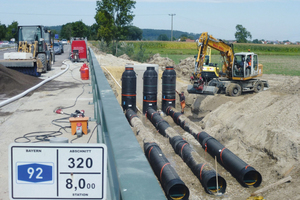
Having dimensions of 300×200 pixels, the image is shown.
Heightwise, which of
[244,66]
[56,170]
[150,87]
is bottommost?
[150,87]

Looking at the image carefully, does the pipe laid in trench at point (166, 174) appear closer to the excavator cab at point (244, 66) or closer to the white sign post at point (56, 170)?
the white sign post at point (56, 170)

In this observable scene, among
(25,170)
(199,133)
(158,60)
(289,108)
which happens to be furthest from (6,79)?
(158,60)

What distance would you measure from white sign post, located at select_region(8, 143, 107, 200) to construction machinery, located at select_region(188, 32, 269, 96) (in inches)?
752

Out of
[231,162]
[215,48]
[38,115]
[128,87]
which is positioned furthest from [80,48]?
[38,115]

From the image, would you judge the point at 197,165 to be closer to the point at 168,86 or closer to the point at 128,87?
the point at 128,87

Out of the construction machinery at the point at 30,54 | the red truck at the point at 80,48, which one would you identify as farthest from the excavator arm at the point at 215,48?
the red truck at the point at 80,48

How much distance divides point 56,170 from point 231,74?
71.0 ft

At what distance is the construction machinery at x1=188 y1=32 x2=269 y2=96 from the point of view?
21.2 metres

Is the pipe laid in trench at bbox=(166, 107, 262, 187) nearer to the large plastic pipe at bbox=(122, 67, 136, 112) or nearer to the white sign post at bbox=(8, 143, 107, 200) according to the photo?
the large plastic pipe at bbox=(122, 67, 136, 112)

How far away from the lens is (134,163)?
1639 millimetres

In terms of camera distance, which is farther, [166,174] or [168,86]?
[168,86]

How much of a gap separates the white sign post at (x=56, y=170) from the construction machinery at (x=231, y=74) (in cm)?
1909

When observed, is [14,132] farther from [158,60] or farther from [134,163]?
[158,60]

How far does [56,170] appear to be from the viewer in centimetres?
187
